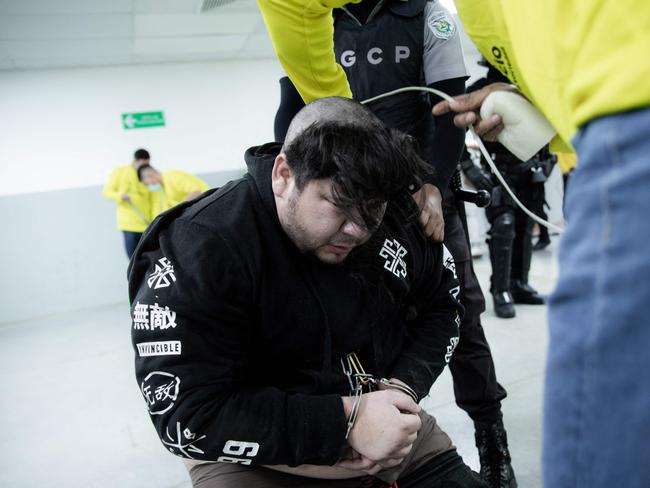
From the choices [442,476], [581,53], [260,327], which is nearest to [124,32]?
[260,327]

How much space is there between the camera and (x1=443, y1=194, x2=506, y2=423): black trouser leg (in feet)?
4.96

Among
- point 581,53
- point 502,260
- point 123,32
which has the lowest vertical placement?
point 502,260

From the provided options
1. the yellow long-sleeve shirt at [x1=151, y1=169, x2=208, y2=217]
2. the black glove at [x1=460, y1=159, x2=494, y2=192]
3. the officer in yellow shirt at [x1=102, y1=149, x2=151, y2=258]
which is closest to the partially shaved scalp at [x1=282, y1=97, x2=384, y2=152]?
the black glove at [x1=460, y1=159, x2=494, y2=192]

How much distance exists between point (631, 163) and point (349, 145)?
509 mm

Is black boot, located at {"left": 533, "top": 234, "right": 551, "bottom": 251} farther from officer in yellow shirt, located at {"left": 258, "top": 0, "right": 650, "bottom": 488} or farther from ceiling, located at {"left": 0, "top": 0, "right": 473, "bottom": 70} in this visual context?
officer in yellow shirt, located at {"left": 258, "top": 0, "right": 650, "bottom": 488}

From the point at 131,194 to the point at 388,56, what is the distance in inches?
155

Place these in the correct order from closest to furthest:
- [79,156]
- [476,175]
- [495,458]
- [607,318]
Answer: [607,318] → [495,458] → [476,175] → [79,156]

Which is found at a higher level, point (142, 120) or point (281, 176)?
point (142, 120)

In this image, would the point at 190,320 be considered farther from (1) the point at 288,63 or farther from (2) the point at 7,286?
(2) the point at 7,286

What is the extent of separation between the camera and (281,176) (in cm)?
95

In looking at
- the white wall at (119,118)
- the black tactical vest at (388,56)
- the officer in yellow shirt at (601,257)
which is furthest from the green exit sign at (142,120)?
the officer in yellow shirt at (601,257)

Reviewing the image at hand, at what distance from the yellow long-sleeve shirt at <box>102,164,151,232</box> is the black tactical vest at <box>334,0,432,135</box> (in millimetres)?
3802

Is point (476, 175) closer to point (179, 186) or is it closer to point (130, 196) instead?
point (179, 186)

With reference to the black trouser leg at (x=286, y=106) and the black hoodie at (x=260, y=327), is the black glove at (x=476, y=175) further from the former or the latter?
the black hoodie at (x=260, y=327)
